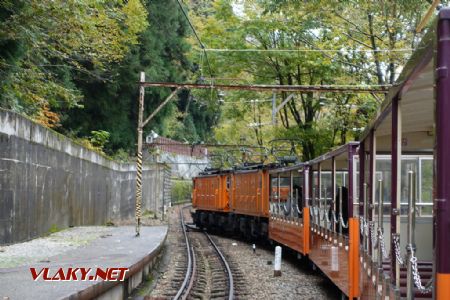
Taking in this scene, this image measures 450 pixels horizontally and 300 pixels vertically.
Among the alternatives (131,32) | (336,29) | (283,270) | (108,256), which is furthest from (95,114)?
(108,256)

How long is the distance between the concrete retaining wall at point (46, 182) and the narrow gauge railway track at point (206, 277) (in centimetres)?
336

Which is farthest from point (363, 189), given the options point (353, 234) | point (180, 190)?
point (180, 190)

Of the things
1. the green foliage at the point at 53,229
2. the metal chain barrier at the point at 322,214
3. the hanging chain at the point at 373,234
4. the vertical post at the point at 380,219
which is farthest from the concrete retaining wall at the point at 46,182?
the vertical post at the point at 380,219

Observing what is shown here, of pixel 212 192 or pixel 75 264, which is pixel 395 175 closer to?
pixel 75 264

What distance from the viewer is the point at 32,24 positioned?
1180 centimetres

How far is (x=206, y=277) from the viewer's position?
1413 cm

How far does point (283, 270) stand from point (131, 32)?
775cm

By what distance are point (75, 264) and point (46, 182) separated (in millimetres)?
5152

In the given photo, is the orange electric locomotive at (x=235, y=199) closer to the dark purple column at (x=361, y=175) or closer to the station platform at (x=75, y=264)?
the station platform at (x=75, y=264)

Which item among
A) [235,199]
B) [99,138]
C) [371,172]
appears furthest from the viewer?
[235,199]

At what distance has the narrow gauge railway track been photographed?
11.5m

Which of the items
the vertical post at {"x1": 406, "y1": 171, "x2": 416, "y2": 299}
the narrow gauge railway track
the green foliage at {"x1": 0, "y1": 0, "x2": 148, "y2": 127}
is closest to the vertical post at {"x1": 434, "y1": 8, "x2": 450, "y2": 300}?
the vertical post at {"x1": 406, "y1": 171, "x2": 416, "y2": 299}

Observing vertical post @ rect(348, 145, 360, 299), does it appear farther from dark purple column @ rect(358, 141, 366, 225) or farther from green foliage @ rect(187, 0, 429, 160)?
green foliage @ rect(187, 0, 429, 160)

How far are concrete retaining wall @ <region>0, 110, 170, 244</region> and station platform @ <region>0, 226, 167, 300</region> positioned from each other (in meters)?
0.48
